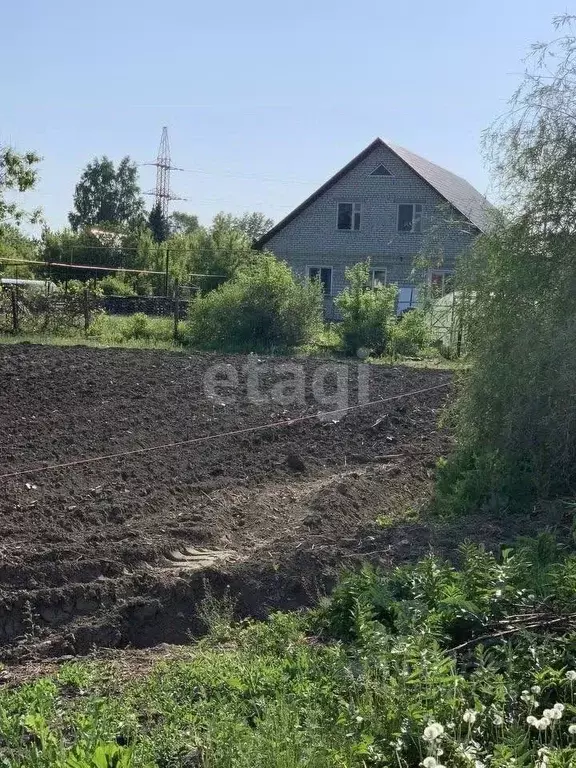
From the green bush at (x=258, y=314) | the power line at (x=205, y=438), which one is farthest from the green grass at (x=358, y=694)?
the green bush at (x=258, y=314)

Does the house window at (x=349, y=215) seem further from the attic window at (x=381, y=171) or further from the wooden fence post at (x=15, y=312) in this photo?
the wooden fence post at (x=15, y=312)

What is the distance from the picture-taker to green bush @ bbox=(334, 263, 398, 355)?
24531 mm

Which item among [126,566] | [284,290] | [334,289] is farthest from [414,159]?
[126,566]

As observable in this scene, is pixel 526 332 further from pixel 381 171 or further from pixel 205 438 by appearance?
pixel 381 171

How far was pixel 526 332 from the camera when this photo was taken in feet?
28.6

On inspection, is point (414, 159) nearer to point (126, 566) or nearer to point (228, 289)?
point (228, 289)

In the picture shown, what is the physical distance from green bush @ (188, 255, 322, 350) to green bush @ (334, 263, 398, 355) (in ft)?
2.92

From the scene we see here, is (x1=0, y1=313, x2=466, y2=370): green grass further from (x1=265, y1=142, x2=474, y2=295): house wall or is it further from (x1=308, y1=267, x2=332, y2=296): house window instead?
(x1=308, y1=267, x2=332, y2=296): house window

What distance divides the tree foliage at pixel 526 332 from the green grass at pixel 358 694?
2894 millimetres

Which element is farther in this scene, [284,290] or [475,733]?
[284,290]

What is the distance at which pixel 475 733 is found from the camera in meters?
3.75

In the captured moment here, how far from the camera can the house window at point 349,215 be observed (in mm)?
40125

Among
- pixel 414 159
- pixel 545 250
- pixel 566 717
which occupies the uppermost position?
pixel 414 159

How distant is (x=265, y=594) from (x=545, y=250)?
14.4 feet
